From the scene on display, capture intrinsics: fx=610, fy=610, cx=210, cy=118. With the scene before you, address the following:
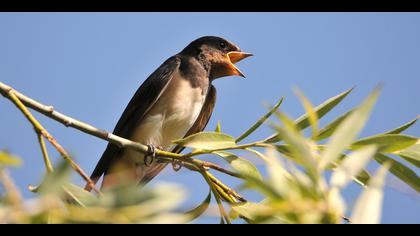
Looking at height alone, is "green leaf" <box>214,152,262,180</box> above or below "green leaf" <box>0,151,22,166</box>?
below

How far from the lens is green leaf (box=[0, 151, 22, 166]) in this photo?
72 centimetres

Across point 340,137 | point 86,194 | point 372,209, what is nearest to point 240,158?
point 86,194

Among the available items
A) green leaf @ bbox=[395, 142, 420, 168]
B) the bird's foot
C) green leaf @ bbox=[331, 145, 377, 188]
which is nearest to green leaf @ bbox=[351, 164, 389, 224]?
green leaf @ bbox=[331, 145, 377, 188]

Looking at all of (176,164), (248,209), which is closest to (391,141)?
(248,209)

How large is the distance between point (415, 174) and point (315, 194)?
0.97 m

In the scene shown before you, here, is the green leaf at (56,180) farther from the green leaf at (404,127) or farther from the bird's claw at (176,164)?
the bird's claw at (176,164)

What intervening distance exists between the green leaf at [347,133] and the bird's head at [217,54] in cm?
324

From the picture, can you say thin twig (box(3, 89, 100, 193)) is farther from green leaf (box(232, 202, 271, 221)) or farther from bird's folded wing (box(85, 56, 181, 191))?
bird's folded wing (box(85, 56, 181, 191))

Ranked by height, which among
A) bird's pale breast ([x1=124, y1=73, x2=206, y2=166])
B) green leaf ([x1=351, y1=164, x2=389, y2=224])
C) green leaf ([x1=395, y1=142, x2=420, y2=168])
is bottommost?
bird's pale breast ([x1=124, y1=73, x2=206, y2=166])

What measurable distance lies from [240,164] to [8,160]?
3.50ft

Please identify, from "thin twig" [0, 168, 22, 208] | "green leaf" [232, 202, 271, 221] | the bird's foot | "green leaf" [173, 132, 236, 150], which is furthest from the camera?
the bird's foot

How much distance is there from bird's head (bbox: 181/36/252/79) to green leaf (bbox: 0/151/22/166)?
3394 millimetres

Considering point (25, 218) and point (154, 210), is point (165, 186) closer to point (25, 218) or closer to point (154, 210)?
point (154, 210)

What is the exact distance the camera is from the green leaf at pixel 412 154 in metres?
1.59
